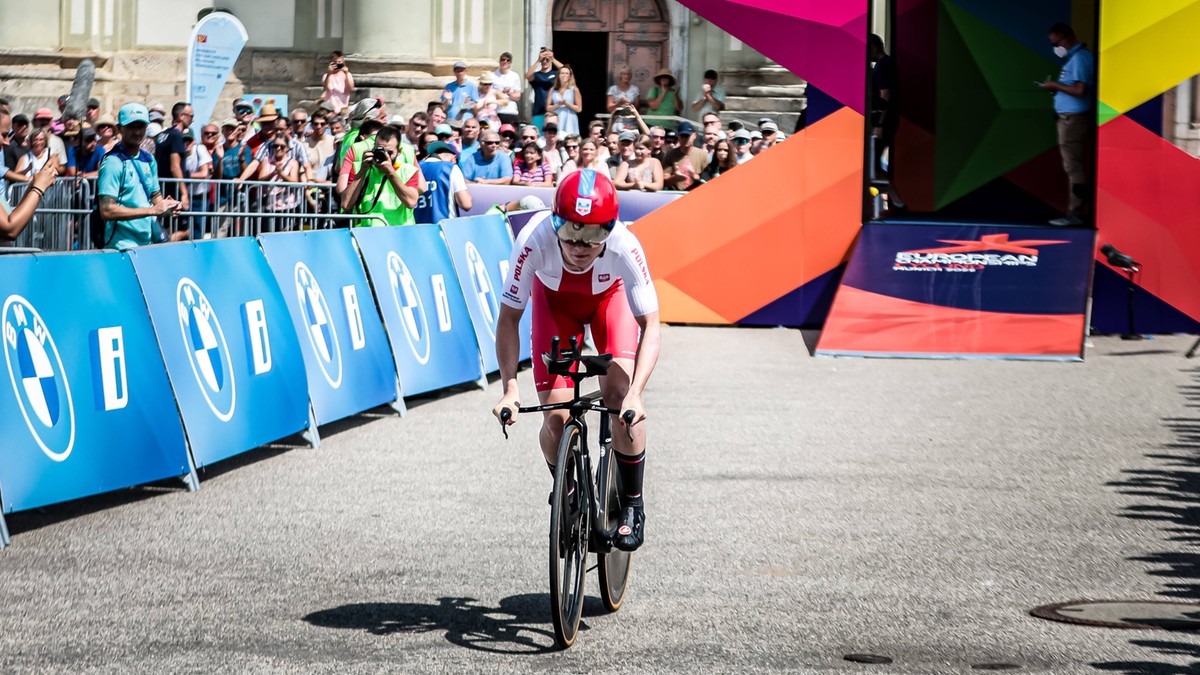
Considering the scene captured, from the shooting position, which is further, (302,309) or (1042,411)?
(1042,411)

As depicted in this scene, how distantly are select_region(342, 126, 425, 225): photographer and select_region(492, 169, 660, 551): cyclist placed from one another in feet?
25.9

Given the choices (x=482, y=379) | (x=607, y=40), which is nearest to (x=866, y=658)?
(x=482, y=379)

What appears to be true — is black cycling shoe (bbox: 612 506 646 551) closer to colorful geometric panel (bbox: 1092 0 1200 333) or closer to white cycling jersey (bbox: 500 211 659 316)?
white cycling jersey (bbox: 500 211 659 316)

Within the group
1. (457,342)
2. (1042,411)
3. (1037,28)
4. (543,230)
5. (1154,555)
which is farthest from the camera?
(1037,28)

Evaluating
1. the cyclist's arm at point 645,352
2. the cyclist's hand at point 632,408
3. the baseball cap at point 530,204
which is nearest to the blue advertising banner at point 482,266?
the baseball cap at point 530,204

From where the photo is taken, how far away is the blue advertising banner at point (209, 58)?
21.9m

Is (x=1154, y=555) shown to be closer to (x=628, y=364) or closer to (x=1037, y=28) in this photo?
(x=628, y=364)

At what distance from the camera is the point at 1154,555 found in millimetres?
7891

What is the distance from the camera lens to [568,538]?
616cm

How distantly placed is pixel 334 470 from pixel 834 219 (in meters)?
9.15

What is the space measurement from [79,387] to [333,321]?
9.89ft

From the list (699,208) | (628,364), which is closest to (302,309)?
(628,364)

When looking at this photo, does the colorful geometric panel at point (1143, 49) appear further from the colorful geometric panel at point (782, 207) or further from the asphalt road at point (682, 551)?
the asphalt road at point (682, 551)

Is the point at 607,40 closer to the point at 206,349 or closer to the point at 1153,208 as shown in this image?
the point at 1153,208
